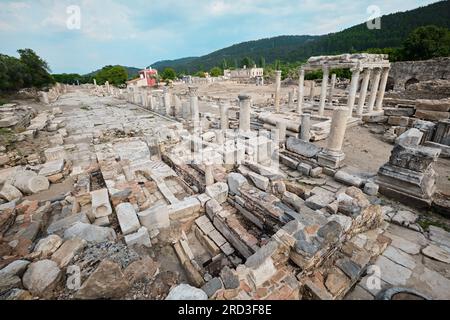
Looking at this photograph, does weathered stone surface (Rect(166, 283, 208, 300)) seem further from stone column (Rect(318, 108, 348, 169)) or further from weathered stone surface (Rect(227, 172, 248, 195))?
stone column (Rect(318, 108, 348, 169))

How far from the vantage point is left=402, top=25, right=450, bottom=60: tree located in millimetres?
29594

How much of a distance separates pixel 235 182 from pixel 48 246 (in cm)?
373

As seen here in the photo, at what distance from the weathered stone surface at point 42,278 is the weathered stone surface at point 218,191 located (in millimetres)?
3105

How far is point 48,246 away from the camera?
10.8 feet

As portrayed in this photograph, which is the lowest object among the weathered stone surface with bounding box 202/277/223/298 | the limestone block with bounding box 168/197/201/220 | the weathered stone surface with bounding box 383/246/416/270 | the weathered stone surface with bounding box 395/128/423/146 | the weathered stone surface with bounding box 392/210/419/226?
the weathered stone surface with bounding box 383/246/416/270

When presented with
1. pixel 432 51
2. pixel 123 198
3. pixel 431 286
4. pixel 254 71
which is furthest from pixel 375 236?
pixel 254 71

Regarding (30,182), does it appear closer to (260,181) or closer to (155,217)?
(155,217)

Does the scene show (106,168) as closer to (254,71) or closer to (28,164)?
(28,164)

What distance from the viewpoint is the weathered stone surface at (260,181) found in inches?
200

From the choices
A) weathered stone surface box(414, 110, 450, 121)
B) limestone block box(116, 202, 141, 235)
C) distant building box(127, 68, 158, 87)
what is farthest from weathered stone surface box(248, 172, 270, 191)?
distant building box(127, 68, 158, 87)

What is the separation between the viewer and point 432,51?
29938 mm

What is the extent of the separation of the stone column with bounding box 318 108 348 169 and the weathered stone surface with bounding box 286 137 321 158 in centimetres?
33

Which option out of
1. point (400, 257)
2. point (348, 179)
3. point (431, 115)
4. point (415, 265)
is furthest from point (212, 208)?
point (431, 115)

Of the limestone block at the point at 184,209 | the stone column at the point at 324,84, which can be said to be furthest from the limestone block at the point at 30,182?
the stone column at the point at 324,84
